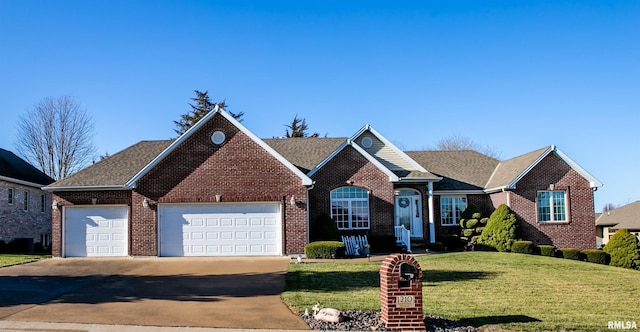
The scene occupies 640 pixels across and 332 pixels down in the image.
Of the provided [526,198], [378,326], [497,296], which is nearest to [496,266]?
[497,296]

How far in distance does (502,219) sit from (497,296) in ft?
44.0

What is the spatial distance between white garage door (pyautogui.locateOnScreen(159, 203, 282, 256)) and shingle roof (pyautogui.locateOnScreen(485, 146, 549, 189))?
40.0 feet

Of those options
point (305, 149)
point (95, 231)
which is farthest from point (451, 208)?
point (95, 231)

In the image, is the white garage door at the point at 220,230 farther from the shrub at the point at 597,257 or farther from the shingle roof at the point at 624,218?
the shingle roof at the point at 624,218

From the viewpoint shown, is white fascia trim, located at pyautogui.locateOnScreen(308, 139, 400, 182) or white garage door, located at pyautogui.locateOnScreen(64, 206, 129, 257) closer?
white garage door, located at pyautogui.locateOnScreen(64, 206, 129, 257)

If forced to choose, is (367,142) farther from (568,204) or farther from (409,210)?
(568,204)

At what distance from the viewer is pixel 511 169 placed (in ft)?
95.8

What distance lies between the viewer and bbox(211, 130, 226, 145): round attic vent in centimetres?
2361

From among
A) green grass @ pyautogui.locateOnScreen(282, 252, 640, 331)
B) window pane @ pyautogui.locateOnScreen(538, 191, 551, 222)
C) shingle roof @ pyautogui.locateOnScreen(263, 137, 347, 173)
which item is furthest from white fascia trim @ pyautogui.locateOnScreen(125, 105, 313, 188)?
window pane @ pyautogui.locateOnScreen(538, 191, 551, 222)

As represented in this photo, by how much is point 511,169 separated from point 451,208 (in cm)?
373

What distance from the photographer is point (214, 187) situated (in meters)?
23.3

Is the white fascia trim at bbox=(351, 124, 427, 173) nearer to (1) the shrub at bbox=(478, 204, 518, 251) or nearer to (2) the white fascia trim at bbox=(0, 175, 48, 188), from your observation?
(1) the shrub at bbox=(478, 204, 518, 251)

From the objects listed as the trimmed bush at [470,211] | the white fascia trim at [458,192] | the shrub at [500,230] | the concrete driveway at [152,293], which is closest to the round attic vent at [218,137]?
the concrete driveway at [152,293]

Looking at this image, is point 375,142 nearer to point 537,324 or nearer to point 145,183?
point 145,183
